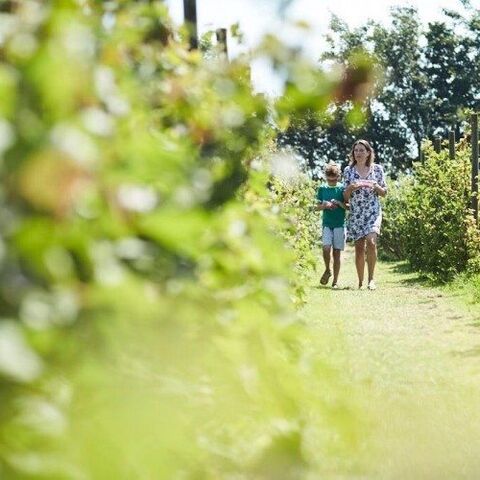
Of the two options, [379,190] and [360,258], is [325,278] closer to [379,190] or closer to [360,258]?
[360,258]

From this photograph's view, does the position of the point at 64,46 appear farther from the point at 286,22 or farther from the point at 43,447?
the point at 286,22

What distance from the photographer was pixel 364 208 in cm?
1367

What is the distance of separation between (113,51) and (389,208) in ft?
85.4

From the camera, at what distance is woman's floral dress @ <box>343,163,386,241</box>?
13602 mm

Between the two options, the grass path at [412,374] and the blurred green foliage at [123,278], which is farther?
the grass path at [412,374]

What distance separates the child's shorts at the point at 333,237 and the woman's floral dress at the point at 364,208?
0.83m

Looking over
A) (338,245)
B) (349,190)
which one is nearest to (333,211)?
(338,245)

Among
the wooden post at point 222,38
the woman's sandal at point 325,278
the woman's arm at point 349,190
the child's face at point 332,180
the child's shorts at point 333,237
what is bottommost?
the woman's sandal at point 325,278

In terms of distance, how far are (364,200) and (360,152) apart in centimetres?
→ 57

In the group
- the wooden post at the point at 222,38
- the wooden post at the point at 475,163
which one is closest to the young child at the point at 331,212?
the wooden post at the point at 475,163

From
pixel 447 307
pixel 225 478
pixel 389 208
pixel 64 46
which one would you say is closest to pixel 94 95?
pixel 64 46

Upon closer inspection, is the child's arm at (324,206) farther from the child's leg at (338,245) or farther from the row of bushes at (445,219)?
Result: the row of bushes at (445,219)

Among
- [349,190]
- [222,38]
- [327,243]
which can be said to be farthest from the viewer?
[327,243]

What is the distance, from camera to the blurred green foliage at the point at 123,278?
127 centimetres
